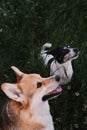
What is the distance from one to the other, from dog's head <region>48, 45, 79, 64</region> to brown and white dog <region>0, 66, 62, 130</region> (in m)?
1.06

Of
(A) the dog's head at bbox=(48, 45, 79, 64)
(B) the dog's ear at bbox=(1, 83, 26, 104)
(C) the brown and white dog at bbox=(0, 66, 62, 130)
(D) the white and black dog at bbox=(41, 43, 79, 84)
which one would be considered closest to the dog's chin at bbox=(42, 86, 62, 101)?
(C) the brown and white dog at bbox=(0, 66, 62, 130)

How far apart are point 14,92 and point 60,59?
167 centimetres

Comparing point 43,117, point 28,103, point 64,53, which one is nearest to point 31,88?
point 28,103

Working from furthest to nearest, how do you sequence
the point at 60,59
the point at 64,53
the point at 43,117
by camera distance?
the point at 60,59, the point at 64,53, the point at 43,117

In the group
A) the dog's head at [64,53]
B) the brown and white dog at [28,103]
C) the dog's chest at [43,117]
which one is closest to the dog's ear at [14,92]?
the brown and white dog at [28,103]

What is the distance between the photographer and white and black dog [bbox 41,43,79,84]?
634cm

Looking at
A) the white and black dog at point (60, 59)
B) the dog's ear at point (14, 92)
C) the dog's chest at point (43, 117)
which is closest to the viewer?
the dog's ear at point (14, 92)

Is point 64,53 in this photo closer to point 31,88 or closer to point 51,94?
point 51,94

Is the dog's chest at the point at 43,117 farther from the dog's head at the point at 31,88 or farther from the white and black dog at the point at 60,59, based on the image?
the white and black dog at the point at 60,59

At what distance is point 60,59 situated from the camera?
664 centimetres

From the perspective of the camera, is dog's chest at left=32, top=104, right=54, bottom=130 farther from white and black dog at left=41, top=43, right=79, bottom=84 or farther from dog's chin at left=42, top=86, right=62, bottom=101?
white and black dog at left=41, top=43, right=79, bottom=84

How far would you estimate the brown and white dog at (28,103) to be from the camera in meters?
5.07

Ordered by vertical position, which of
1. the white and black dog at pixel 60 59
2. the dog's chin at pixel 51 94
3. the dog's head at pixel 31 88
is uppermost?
the dog's head at pixel 31 88

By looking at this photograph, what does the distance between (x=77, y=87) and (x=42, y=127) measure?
100 cm
